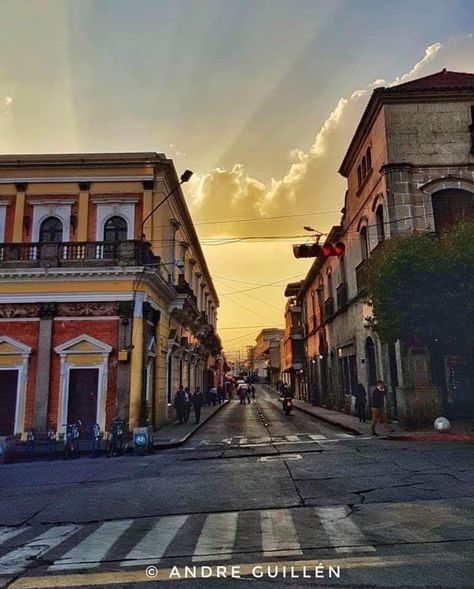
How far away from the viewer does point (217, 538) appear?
5.83 metres

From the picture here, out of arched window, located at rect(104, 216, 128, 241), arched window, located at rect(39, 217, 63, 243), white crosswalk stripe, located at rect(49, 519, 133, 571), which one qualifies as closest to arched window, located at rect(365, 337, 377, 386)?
arched window, located at rect(104, 216, 128, 241)

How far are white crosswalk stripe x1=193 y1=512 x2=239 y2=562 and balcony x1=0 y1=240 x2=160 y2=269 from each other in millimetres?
13521

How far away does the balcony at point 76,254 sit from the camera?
19.2 m

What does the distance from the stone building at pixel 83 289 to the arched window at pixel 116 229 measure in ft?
0.15

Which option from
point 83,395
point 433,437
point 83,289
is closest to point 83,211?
point 83,289

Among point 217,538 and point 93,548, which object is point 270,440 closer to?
point 217,538

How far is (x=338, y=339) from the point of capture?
95.5ft

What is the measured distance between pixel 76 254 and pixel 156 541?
1578 cm

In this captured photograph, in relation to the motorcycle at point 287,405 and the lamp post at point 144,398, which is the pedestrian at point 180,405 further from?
the motorcycle at point 287,405

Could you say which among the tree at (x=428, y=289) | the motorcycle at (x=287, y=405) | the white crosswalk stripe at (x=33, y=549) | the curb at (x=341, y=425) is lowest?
the white crosswalk stripe at (x=33, y=549)

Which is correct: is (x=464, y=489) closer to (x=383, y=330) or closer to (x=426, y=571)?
(x=426, y=571)

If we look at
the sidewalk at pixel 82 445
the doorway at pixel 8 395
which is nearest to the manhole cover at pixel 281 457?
the sidewalk at pixel 82 445

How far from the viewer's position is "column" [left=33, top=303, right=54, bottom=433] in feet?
59.2

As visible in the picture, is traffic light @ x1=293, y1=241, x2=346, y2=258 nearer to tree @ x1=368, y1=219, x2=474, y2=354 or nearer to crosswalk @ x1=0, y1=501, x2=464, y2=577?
tree @ x1=368, y1=219, x2=474, y2=354
